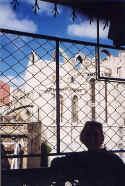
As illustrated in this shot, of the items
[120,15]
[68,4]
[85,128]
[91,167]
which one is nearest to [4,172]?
[91,167]

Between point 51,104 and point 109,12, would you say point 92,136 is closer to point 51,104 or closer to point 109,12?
point 109,12

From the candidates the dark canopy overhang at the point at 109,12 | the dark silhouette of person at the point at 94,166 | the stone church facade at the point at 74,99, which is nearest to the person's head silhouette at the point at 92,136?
the dark silhouette of person at the point at 94,166

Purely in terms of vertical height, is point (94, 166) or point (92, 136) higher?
point (92, 136)

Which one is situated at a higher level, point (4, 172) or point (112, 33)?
point (112, 33)

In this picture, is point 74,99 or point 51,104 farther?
point 74,99

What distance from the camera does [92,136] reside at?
5.09 ft

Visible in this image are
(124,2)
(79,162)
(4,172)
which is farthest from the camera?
(124,2)

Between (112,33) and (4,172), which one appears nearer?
(4,172)

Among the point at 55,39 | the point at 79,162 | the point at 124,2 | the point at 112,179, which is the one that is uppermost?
the point at 124,2

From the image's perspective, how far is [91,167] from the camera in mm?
1305

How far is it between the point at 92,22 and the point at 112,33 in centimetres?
21

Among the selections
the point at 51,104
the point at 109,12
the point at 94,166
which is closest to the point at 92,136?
the point at 94,166

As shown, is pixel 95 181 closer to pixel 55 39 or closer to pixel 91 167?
pixel 91 167

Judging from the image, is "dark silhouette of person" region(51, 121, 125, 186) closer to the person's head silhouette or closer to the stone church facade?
the person's head silhouette
